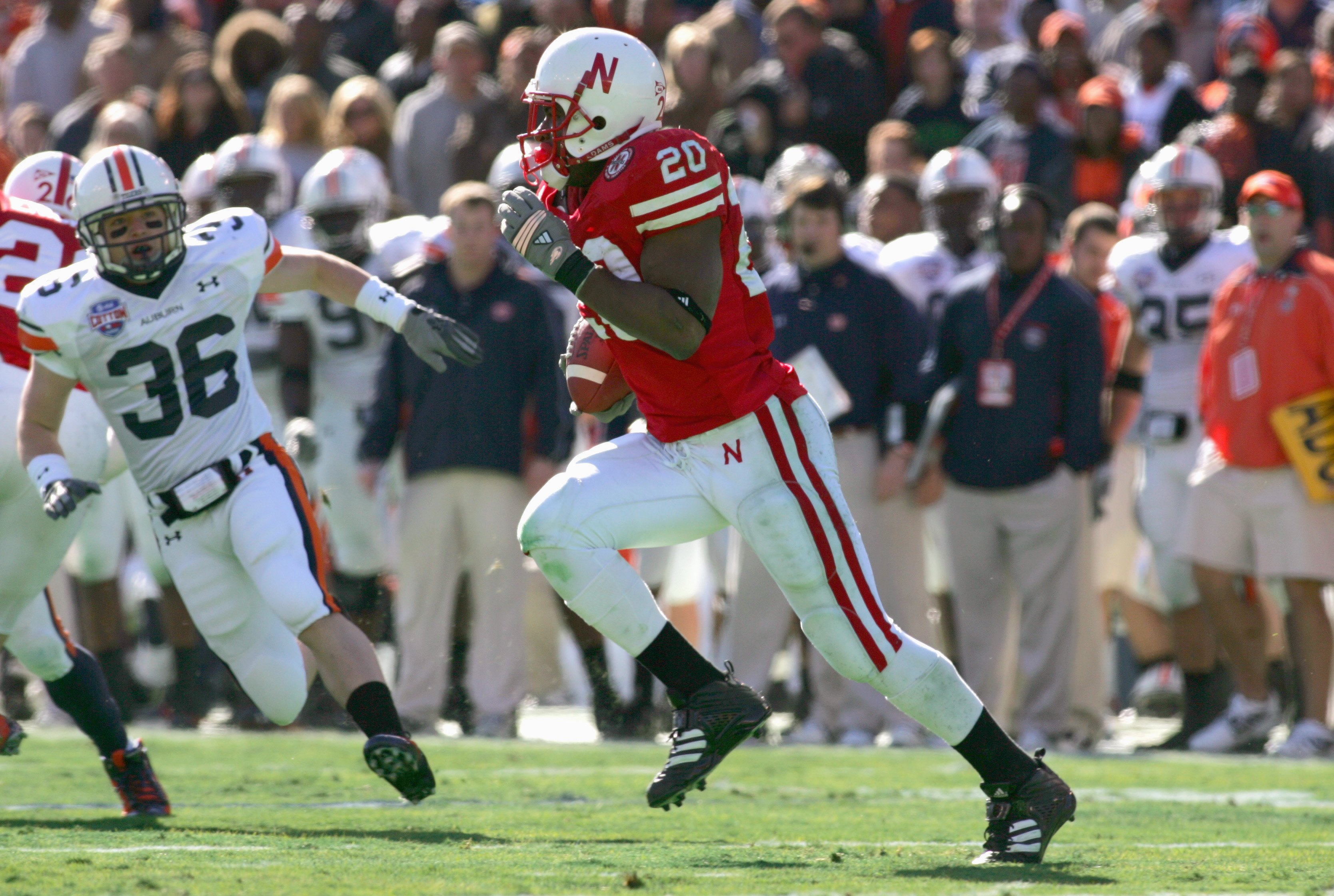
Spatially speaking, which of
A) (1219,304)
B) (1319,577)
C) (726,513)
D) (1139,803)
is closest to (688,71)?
(1219,304)

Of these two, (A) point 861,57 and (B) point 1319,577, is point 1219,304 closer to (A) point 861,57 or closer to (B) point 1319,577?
(B) point 1319,577

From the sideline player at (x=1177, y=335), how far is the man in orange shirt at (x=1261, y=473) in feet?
Result: 0.87

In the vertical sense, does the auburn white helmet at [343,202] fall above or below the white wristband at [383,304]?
above

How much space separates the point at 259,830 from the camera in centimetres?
481

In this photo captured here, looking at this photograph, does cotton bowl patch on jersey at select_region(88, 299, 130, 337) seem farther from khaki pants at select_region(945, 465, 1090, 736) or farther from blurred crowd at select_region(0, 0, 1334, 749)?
khaki pants at select_region(945, 465, 1090, 736)

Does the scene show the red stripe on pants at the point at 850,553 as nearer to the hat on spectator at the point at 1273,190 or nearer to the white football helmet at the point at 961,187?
the hat on spectator at the point at 1273,190

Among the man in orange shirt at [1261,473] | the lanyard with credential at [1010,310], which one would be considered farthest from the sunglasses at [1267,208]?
the lanyard with credential at [1010,310]

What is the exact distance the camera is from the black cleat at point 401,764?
15.0ft

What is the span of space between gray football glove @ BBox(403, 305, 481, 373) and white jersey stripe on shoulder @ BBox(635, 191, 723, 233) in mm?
901

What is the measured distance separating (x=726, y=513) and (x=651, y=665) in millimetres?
398

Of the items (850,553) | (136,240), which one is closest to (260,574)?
(136,240)

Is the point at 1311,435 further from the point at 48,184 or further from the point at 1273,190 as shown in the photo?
the point at 48,184

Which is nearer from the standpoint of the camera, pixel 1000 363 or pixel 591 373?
pixel 591 373

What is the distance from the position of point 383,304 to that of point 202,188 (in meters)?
4.02
